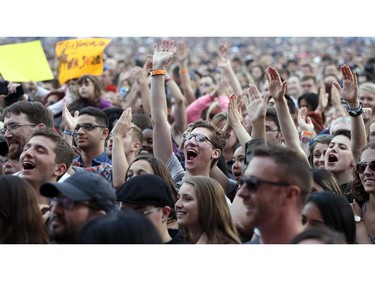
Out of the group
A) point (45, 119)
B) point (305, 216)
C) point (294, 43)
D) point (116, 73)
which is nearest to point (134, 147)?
point (45, 119)

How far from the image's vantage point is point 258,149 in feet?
15.5

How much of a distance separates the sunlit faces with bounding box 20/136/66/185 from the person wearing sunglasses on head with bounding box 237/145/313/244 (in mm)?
2349

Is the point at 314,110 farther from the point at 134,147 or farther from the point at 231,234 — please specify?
the point at 231,234

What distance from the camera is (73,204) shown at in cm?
455

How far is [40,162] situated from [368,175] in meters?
2.39

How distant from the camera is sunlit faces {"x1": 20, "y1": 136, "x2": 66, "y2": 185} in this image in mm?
6500

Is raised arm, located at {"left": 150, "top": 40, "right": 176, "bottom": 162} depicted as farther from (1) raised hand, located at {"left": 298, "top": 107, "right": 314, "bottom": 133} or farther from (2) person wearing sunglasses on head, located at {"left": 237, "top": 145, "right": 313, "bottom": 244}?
(2) person wearing sunglasses on head, located at {"left": 237, "top": 145, "right": 313, "bottom": 244}

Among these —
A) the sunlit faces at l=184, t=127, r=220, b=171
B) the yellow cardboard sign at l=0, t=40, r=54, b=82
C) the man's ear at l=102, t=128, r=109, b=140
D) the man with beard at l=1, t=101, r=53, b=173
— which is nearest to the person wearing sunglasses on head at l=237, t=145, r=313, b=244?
the sunlit faces at l=184, t=127, r=220, b=171

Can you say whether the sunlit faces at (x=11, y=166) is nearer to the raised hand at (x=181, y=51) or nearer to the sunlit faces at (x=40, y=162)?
the sunlit faces at (x=40, y=162)

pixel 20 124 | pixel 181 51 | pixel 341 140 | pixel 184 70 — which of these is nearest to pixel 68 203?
pixel 20 124

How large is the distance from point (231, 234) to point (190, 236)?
0.32m

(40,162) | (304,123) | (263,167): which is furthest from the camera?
(304,123)

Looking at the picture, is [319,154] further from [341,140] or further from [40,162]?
[40,162]

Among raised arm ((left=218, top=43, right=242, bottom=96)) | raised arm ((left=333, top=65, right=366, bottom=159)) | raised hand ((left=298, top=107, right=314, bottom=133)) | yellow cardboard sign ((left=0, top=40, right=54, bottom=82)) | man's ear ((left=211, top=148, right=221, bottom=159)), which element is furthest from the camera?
raised arm ((left=218, top=43, right=242, bottom=96))
